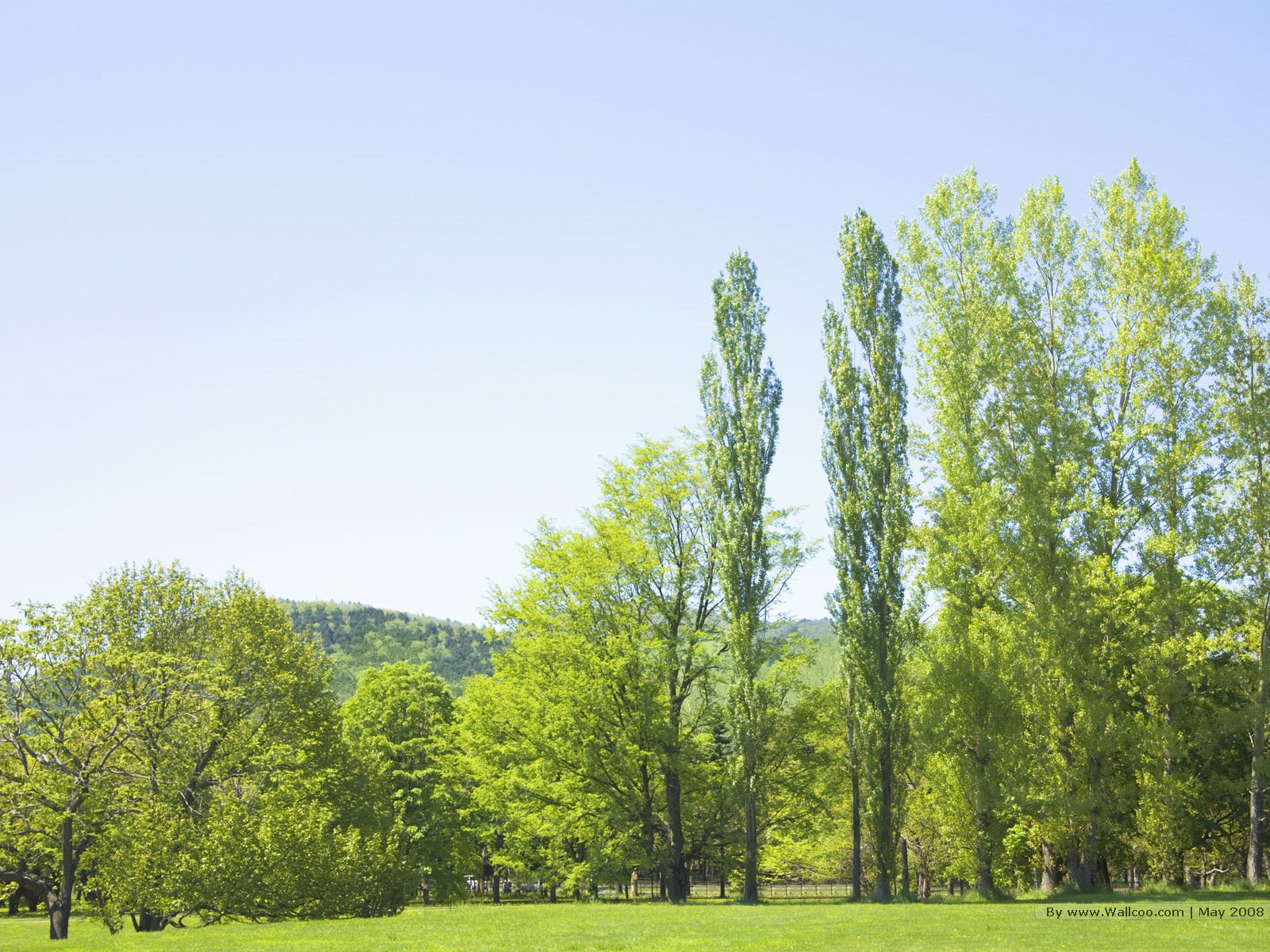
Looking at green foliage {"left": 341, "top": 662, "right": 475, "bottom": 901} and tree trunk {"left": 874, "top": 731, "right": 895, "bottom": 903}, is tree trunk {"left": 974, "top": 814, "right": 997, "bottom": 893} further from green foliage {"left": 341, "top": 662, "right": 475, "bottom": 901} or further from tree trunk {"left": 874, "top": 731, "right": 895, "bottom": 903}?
green foliage {"left": 341, "top": 662, "right": 475, "bottom": 901}

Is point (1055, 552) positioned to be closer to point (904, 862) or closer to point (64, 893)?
point (904, 862)

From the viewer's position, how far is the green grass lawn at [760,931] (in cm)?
1672

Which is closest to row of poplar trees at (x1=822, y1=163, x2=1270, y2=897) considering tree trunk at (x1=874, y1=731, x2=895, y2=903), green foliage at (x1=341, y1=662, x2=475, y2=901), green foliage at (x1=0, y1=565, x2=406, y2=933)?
tree trunk at (x1=874, y1=731, x2=895, y2=903)

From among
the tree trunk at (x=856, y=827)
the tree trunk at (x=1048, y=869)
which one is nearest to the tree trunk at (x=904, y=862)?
the tree trunk at (x=856, y=827)

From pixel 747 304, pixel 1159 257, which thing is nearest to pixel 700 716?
pixel 747 304

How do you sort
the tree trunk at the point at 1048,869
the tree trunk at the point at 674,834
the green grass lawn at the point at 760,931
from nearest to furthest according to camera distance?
the green grass lawn at the point at 760,931 < the tree trunk at the point at 1048,869 < the tree trunk at the point at 674,834

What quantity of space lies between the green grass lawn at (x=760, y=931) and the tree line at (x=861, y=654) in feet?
A: 11.5

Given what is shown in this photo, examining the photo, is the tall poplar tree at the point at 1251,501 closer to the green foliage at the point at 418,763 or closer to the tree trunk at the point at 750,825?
the tree trunk at the point at 750,825

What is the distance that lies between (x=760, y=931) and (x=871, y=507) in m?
15.4

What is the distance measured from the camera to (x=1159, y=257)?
32344 millimetres

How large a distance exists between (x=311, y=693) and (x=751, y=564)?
50.5ft

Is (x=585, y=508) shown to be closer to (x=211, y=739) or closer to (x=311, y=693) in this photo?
(x=311, y=693)

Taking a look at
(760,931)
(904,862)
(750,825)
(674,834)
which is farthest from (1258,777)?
(760,931)

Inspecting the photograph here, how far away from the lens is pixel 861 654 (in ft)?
101
